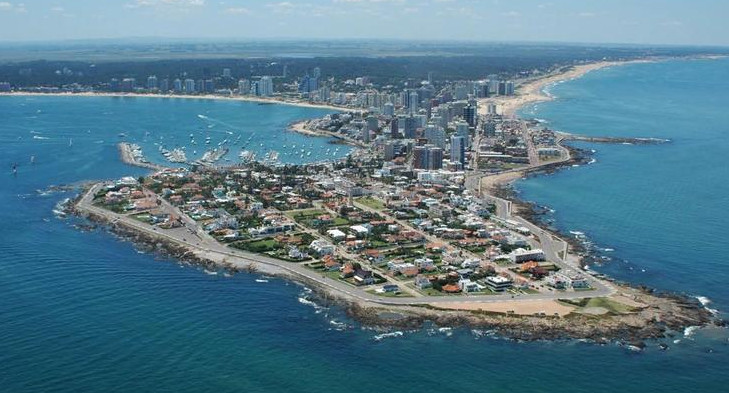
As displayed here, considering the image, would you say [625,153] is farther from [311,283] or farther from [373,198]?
[311,283]

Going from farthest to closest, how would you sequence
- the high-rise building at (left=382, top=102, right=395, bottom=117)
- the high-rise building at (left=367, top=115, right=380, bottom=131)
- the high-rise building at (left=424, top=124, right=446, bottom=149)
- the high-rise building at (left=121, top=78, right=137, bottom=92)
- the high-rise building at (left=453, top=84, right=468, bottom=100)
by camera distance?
the high-rise building at (left=121, top=78, right=137, bottom=92), the high-rise building at (left=453, top=84, right=468, bottom=100), the high-rise building at (left=382, top=102, right=395, bottom=117), the high-rise building at (left=367, top=115, right=380, bottom=131), the high-rise building at (left=424, top=124, right=446, bottom=149)

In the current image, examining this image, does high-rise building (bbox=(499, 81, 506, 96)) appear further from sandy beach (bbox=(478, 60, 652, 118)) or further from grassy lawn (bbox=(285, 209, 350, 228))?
grassy lawn (bbox=(285, 209, 350, 228))

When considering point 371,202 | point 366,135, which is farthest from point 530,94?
point 371,202

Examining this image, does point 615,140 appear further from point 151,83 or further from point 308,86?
point 151,83

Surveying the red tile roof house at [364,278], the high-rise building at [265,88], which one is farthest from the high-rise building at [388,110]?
Answer: the red tile roof house at [364,278]

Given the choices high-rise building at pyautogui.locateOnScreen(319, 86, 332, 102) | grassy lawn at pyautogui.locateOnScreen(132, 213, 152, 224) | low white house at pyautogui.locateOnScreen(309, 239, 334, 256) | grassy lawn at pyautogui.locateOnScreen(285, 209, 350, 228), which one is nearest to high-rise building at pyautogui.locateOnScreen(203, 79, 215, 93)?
high-rise building at pyautogui.locateOnScreen(319, 86, 332, 102)

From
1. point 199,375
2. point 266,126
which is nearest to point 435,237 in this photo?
point 199,375

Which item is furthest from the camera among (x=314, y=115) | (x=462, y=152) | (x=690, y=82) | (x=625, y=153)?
(x=690, y=82)
